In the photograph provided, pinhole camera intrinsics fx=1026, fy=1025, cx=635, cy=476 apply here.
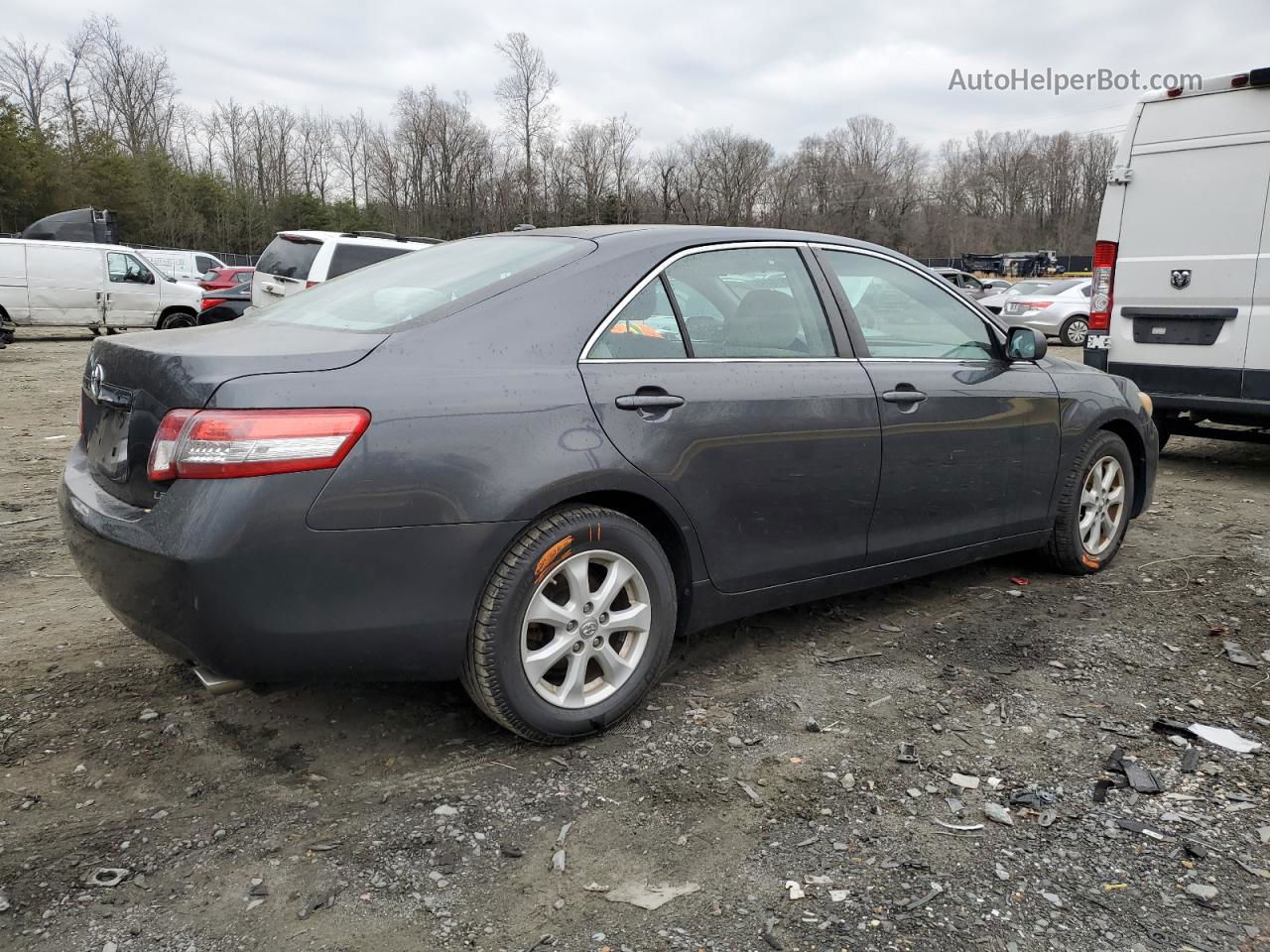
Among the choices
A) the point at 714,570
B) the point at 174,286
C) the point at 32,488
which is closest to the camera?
the point at 714,570

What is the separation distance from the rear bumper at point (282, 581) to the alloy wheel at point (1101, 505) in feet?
10.3

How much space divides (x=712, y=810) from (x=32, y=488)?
5446mm

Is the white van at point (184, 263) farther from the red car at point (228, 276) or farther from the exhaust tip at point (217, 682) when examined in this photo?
the exhaust tip at point (217, 682)

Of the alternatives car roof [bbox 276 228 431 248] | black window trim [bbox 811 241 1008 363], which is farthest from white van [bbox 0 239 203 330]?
black window trim [bbox 811 241 1008 363]

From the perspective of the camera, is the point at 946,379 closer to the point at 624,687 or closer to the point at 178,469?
the point at 624,687

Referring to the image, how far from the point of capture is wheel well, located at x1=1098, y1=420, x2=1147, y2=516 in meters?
4.95

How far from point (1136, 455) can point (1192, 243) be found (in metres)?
2.56

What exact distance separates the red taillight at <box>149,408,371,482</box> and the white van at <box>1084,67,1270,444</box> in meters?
6.22

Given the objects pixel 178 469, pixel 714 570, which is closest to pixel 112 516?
pixel 178 469

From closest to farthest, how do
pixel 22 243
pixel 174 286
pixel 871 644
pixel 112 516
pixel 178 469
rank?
pixel 178 469, pixel 112 516, pixel 871 644, pixel 22 243, pixel 174 286

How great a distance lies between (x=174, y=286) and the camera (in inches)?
780

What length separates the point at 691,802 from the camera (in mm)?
2768

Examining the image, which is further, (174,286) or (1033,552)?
(174,286)

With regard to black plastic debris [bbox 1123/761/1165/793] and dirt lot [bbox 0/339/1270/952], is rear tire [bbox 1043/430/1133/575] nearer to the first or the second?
dirt lot [bbox 0/339/1270/952]
